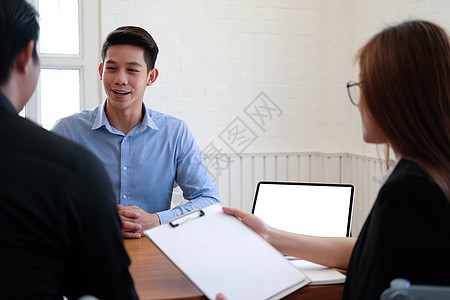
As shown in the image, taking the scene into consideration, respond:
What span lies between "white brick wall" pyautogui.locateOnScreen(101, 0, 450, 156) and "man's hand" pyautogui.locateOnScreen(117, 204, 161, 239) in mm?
1957

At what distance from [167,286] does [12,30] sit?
0.71 metres

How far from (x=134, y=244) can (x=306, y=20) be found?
2.81m

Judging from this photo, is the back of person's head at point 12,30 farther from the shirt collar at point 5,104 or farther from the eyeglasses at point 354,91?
the eyeglasses at point 354,91

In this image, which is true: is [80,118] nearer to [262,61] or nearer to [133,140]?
[133,140]

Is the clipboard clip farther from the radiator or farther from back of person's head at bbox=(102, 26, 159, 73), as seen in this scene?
the radiator

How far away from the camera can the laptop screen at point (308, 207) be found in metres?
1.68

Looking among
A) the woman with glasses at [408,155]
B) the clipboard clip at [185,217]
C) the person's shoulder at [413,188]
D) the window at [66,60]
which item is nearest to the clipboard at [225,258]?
the clipboard clip at [185,217]

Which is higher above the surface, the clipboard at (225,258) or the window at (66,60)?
the window at (66,60)

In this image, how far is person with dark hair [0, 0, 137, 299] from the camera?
784 mm

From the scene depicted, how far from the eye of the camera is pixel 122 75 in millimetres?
2125

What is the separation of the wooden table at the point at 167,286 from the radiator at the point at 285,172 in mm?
2248

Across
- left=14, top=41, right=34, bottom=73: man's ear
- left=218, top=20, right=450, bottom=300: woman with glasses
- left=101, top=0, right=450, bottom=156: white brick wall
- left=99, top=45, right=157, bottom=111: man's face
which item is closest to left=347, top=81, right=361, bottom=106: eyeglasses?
left=218, top=20, right=450, bottom=300: woman with glasses

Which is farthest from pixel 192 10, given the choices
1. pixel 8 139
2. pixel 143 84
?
pixel 8 139

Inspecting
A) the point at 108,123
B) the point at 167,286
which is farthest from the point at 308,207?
the point at 108,123
